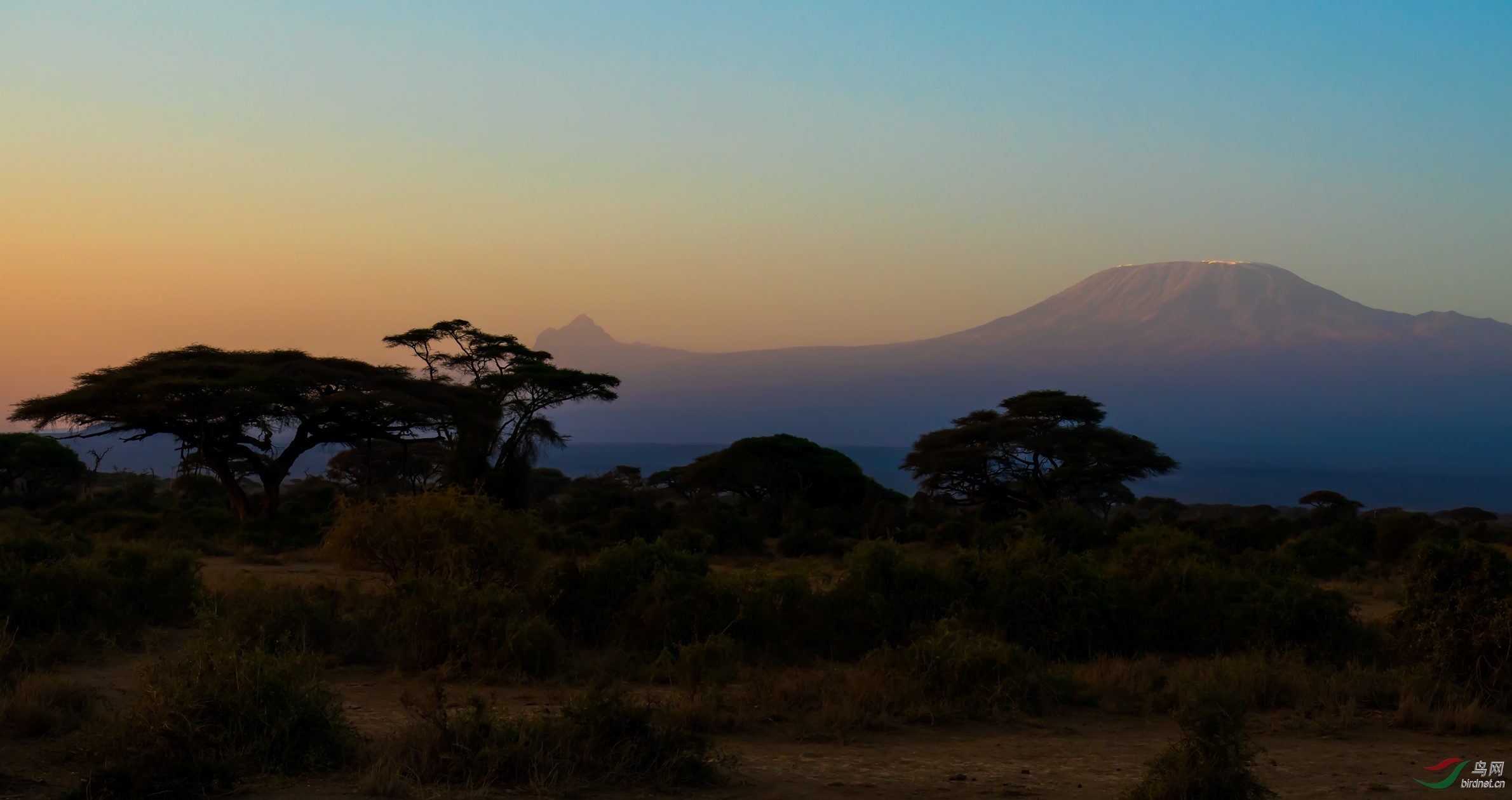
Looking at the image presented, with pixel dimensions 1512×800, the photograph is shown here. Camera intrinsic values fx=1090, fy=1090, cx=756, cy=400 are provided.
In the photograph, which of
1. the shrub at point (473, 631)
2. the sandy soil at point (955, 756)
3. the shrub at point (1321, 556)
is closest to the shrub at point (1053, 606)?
the sandy soil at point (955, 756)

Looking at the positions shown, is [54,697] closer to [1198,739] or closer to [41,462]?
[1198,739]

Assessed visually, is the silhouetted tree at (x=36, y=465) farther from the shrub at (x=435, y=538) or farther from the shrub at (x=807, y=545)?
the shrub at (x=435, y=538)

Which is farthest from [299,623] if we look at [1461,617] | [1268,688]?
[1461,617]

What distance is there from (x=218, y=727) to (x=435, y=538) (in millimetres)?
6234

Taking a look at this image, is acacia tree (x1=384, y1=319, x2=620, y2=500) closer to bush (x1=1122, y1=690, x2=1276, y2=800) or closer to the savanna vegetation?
the savanna vegetation

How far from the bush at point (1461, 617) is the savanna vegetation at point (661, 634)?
0.09 feet

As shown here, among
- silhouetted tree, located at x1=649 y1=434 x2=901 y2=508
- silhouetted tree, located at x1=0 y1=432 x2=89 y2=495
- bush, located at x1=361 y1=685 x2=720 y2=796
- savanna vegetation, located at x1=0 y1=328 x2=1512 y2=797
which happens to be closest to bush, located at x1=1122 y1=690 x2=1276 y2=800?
savanna vegetation, located at x1=0 y1=328 x2=1512 y2=797

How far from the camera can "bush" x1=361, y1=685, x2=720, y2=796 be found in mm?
6613

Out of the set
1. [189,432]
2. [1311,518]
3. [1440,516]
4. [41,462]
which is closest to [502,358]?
[189,432]

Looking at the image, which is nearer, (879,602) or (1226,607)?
(879,602)

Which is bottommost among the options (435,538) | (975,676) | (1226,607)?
(975,676)

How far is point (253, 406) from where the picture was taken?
27.8 meters

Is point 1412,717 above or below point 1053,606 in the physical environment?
below

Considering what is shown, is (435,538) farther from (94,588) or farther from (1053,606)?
(1053,606)
